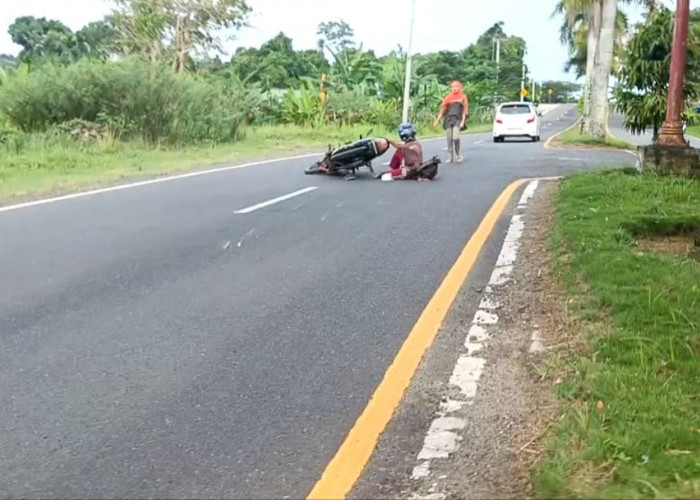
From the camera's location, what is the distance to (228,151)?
20.7 meters

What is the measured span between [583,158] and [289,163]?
630 cm

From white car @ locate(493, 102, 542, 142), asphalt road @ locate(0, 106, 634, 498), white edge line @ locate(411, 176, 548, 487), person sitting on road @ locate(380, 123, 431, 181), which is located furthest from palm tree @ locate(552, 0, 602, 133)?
white edge line @ locate(411, 176, 548, 487)

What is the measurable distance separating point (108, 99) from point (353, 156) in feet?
32.7

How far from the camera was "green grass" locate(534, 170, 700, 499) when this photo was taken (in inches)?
115

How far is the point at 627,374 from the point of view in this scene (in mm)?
3881

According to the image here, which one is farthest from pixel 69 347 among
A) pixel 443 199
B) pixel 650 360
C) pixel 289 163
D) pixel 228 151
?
pixel 228 151

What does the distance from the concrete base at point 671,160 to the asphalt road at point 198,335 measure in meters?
2.97

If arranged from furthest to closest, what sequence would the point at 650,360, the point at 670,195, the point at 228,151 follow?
the point at 228,151 < the point at 670,195 < the point at 650,360

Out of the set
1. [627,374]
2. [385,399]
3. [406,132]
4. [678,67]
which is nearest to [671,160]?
[678,67]

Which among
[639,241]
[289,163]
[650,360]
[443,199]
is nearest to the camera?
[650,360]

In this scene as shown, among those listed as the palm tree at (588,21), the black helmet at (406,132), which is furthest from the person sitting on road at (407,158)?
the palm tree at (588,21)

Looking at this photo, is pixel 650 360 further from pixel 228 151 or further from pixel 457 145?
pixel 228 151

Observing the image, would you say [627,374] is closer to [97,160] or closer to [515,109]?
[97,160]

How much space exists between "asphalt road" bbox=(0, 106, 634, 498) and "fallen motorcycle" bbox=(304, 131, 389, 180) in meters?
3.68
